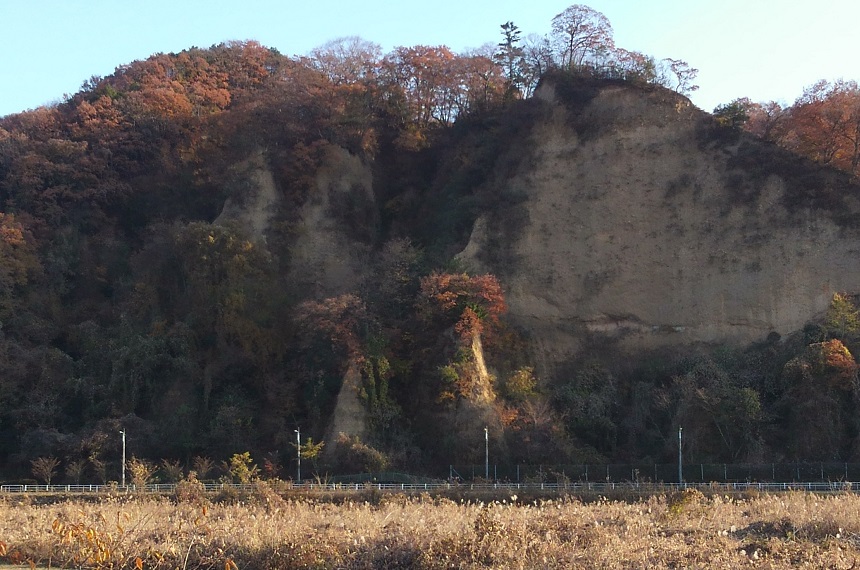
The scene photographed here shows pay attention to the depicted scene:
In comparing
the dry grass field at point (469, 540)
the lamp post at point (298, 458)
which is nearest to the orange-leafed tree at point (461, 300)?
the lamp post at point (298, 458)

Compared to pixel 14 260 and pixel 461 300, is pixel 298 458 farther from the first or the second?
pixel 14 260

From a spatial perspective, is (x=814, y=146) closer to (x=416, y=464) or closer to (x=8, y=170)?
(x=416, y=464)

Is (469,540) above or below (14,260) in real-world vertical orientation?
below

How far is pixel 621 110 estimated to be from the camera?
4406 centimetres

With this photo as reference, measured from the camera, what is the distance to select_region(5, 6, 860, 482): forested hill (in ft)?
115

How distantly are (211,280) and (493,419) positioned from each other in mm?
14607

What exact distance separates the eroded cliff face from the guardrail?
971 cm

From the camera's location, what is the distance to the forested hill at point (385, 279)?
35.0m

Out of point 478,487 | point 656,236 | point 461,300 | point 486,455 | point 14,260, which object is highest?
point 656,236

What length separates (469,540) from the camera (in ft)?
49.0

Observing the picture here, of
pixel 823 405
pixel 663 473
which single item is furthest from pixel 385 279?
pixel 823 405

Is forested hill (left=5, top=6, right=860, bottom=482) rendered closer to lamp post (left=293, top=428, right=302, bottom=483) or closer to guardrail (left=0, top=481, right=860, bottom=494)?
lamp post (left=293, top=428, right=302, bottom=483)

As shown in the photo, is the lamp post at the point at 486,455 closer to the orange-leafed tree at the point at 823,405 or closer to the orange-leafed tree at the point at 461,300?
the orange-leafed tree at the point at 461,300

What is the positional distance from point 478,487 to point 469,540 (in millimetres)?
16196
